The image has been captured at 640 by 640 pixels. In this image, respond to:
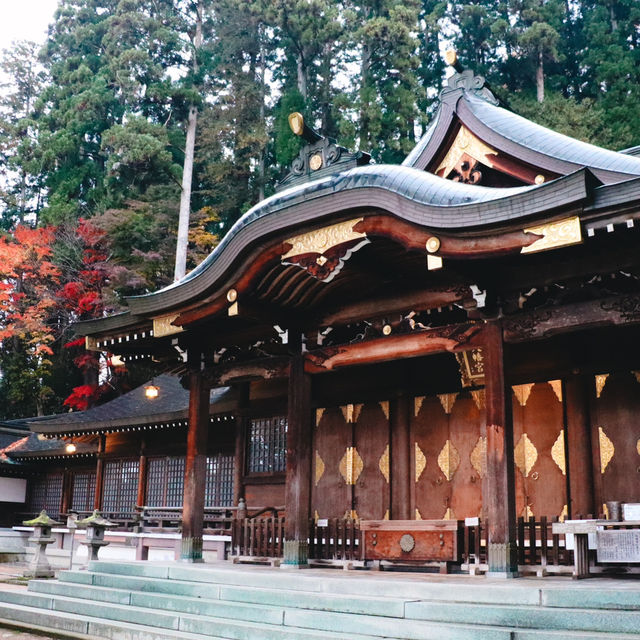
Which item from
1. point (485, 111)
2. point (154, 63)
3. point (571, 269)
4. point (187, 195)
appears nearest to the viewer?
point (571, 269)

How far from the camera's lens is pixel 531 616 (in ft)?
21.6

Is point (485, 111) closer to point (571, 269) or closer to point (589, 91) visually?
point (571, 269)

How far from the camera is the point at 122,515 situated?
2098 cm

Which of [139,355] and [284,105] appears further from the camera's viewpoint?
[284,105]

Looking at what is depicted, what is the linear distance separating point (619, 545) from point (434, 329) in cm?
343

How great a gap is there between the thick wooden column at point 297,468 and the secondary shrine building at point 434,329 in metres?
0.03

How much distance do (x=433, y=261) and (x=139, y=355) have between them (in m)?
6.66

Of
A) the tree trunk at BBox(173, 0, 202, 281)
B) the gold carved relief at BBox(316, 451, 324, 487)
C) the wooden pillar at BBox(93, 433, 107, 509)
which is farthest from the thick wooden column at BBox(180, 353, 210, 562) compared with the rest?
the tree trunk at BBox(173, 0, 202, 281)

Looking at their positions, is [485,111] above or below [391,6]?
below

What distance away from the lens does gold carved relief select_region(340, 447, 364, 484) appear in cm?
1339

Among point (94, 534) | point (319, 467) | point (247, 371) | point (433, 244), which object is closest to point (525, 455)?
point (319, 467)

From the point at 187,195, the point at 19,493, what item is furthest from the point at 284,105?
the point at 19,493

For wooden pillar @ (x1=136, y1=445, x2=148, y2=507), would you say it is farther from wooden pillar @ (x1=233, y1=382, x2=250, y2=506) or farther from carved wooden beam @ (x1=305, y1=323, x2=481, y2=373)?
carved wooden beam @ (x1=305, y1=323, x2=481, y2=373)

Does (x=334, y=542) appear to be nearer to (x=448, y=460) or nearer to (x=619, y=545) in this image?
(x=448, y=460)
